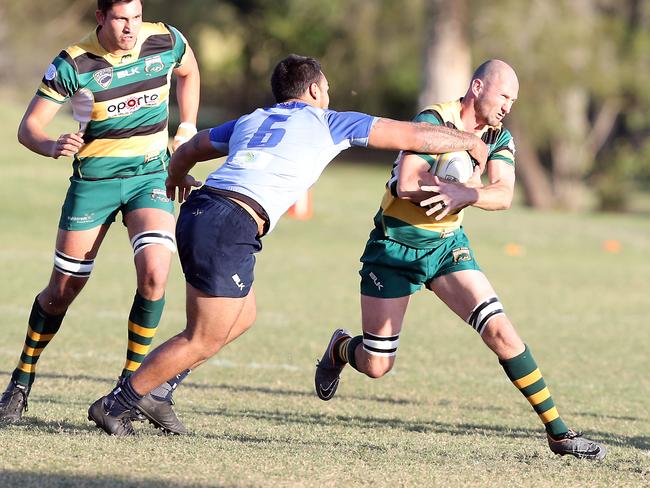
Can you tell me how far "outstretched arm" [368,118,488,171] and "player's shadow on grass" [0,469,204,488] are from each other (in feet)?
6.36

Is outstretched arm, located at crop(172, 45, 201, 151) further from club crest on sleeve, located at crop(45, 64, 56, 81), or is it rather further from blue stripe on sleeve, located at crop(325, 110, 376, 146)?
blue stripe on sleeve, located at crop(325, 110, 376, 146)

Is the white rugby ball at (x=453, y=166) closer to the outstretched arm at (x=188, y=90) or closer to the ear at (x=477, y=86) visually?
Answer: the ear at (x=477, y=86)

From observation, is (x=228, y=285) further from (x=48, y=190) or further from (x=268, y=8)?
(x=268, y=8)

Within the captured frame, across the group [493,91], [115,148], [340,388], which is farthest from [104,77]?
[340,388]

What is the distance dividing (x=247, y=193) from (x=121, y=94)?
157cm

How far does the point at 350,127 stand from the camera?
5852mm

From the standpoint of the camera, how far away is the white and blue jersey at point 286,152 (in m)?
5.86

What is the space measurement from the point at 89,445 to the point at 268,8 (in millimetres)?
41678

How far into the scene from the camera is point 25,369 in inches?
279

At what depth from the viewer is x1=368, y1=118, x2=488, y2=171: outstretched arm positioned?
19.1 ft

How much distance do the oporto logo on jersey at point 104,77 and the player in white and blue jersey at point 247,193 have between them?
120cm

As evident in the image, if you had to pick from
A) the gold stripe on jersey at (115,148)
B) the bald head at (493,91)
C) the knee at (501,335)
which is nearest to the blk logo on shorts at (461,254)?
the knee at (501,335)

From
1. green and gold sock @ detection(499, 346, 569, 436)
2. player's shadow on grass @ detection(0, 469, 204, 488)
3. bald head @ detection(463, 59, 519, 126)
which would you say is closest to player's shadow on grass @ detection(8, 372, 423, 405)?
green and gold sock @ detection(499, 346, 569, 436)

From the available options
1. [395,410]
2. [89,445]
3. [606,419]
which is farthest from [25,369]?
[606,419]
